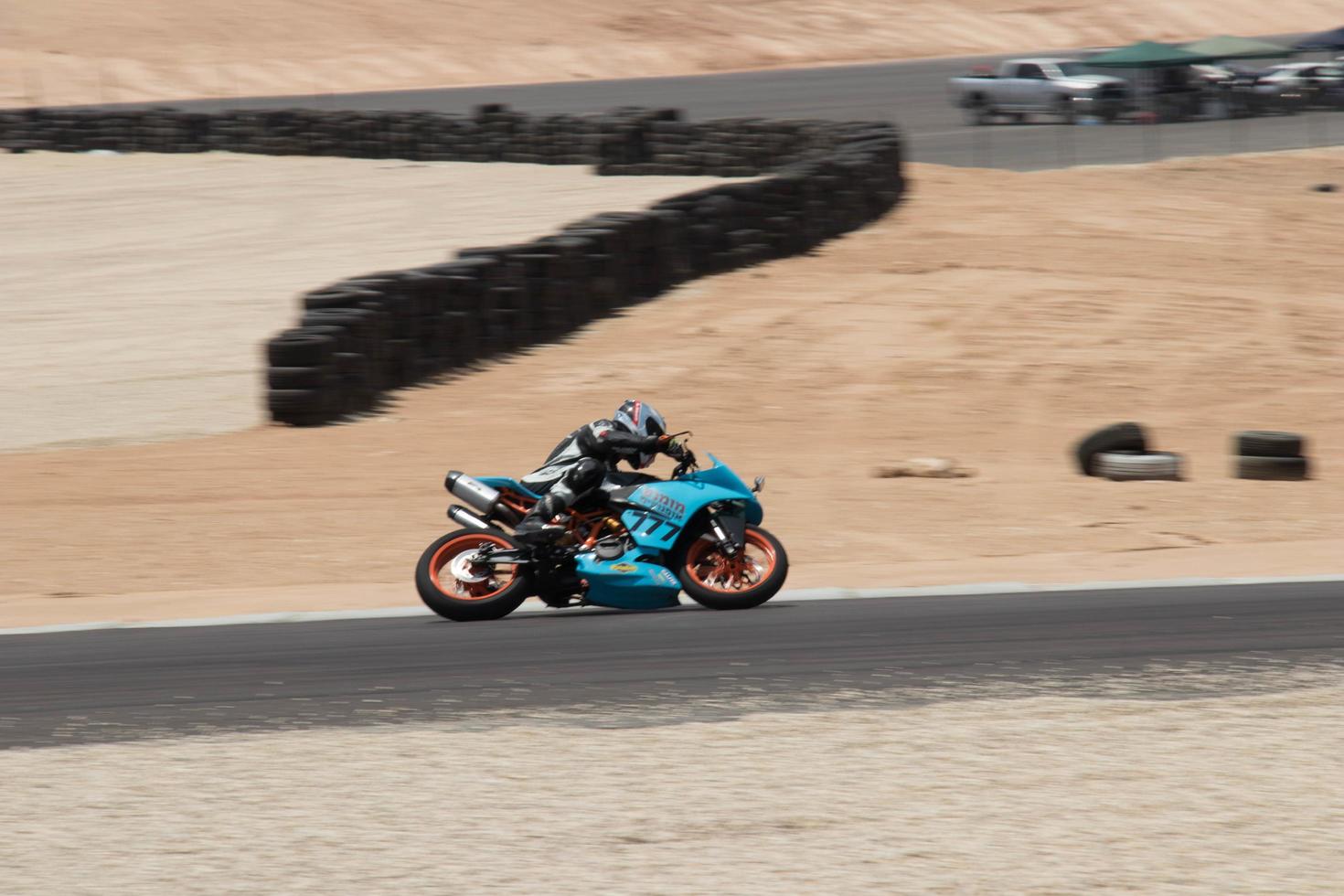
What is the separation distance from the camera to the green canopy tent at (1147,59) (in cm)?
3850

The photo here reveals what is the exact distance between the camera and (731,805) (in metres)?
6.20

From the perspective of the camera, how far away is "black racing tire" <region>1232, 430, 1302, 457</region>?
13.1 meters

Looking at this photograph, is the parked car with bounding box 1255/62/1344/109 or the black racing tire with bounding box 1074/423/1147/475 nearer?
the black racing tire with bounding box 1074/423/1147/475

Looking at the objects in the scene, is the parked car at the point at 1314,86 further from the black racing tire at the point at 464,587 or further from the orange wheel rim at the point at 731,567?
the black racing tire at the point at 464,587

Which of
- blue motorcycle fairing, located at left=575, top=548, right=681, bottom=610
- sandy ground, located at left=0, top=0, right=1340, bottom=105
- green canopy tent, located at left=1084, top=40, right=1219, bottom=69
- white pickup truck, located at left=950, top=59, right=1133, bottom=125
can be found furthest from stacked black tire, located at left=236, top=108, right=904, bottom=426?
sandy ground, located at left=0, top=0, right=1340, bottom=105

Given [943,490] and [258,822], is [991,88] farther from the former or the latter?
[258,822]

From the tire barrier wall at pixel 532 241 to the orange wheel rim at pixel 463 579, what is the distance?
6046mm

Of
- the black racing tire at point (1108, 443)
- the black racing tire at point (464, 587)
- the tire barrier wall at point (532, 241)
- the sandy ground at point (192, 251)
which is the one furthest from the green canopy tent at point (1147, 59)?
the black racing tire at point (464, 587)

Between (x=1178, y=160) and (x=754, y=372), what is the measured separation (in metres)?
16.4

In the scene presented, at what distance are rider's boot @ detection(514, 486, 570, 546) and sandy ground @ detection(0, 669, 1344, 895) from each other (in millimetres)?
1781

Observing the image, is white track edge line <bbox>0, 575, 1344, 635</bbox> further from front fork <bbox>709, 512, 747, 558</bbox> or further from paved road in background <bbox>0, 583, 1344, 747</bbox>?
front fork <bbox>709, 512, 747, 558</bbox>

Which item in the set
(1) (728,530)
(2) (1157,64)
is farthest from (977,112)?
(1) (728,530)

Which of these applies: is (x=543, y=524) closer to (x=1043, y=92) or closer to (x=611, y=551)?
(x=611, y=551)

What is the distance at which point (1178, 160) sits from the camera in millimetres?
30891
